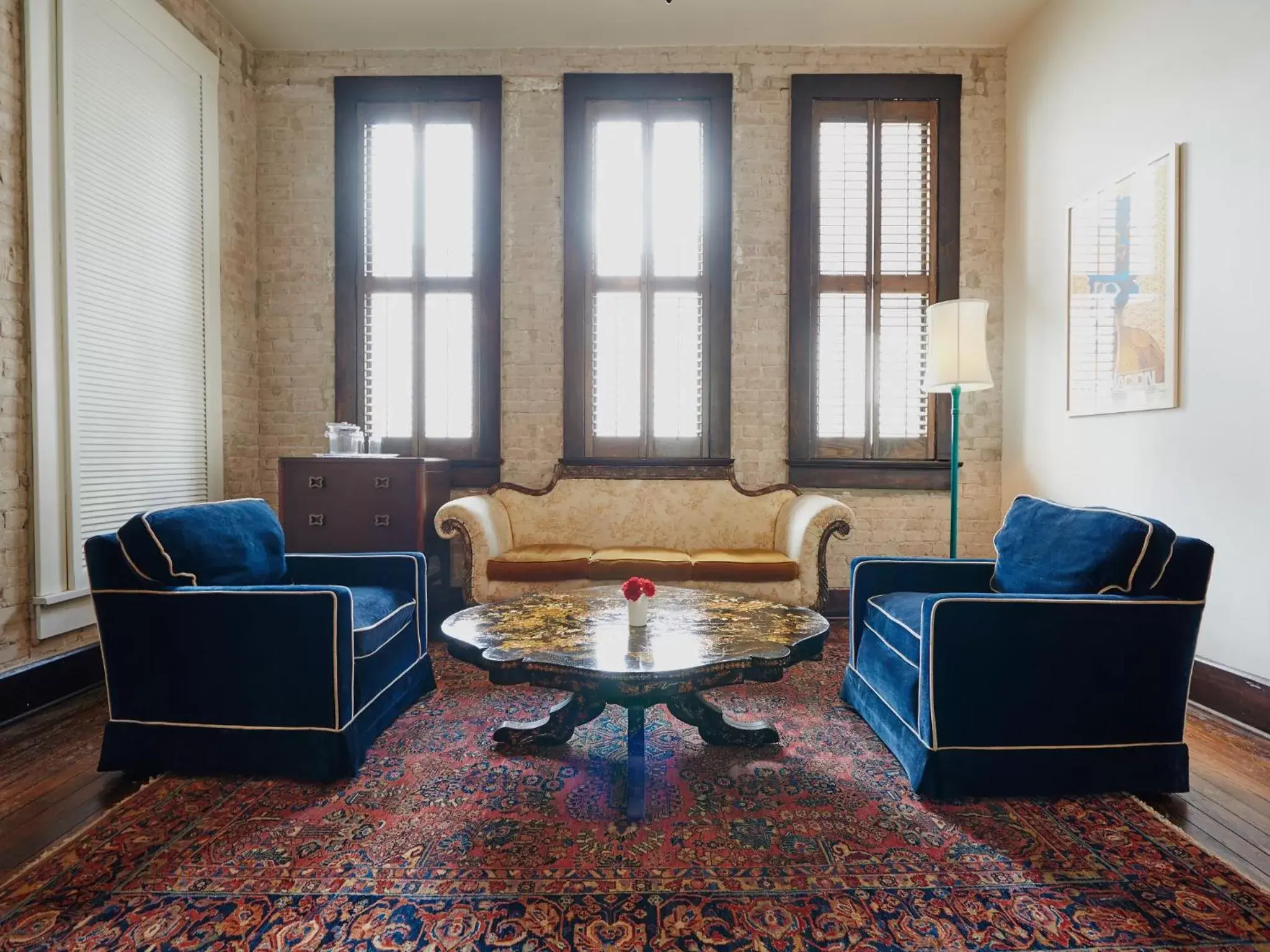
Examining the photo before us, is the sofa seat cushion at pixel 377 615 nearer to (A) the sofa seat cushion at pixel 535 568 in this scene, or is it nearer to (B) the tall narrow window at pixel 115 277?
(A) the sofa seat cushion at pixel 535 568

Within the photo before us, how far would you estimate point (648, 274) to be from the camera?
185 inches

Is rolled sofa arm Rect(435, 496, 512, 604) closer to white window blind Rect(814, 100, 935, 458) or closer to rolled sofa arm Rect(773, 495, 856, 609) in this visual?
rolled sofa arm Rect(773, 495, 856, 609)

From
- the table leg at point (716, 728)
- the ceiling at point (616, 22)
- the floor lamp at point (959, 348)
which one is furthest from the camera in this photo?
the ceiling at point (616, 22)

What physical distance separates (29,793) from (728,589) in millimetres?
3084

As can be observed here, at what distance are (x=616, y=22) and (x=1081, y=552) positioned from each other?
4.25 metres

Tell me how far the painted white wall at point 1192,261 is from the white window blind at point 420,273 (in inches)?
150

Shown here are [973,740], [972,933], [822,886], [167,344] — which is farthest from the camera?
[167,344]

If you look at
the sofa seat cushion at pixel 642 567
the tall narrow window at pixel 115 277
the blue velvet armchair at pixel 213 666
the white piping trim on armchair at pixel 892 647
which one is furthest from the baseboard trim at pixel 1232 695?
the tall narrow window at pixel 115 277

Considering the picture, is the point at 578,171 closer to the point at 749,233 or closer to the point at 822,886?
the point at 749,233

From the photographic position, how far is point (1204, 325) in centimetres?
292

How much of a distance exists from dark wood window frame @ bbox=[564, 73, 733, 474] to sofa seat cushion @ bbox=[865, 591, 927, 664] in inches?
81.3

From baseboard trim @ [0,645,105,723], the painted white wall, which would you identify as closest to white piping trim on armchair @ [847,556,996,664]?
the painted white wall

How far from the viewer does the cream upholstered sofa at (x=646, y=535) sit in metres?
3.88

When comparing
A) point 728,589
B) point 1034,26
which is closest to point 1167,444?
point 728,589
